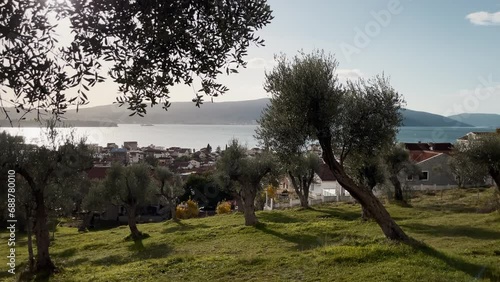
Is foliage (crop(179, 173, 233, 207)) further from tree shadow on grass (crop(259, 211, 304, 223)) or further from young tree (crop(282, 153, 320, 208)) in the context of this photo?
tree shadow on grass (crop(259, 211, 304, 223))

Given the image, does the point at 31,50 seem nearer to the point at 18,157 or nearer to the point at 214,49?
the point at 214,49

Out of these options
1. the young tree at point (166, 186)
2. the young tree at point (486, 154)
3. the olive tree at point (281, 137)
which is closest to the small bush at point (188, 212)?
the young tree at point (166, 186)

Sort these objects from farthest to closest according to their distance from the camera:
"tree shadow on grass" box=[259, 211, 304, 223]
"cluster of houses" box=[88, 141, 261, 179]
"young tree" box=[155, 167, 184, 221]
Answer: "cluster of houses" box=[88, 141, 261, 179] < "young tree" box=[155, 167, 184, 221] < "tree shadow on grass" box=[259, 211, 304, 223]

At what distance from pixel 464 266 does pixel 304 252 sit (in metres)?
5.92

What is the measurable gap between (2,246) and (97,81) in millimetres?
39967

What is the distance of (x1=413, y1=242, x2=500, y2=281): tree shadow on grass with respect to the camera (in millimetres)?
13031

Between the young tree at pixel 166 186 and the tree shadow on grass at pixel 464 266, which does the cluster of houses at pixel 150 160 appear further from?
the tree shadow on grass at pixel 464 266

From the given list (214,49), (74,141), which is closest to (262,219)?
(74,141)

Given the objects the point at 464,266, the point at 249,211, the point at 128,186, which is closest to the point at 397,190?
the point at 249,211

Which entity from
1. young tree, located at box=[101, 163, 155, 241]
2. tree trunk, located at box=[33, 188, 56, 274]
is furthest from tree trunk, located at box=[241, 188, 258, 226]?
tree trunk, located at box=[33, 188, 56, 274]

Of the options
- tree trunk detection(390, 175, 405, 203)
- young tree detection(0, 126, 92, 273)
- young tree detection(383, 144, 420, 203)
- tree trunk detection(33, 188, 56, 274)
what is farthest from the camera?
young tree detection(383, 144, 420, 203)

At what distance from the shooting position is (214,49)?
796cm

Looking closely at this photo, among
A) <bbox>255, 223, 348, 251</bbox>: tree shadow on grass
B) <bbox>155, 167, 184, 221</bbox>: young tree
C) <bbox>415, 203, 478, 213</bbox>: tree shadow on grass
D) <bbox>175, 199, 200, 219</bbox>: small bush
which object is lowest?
<bbox>175, 199, 200, 219</bbox>: small bush

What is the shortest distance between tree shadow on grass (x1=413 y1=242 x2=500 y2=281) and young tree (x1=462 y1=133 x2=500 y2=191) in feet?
79.8
